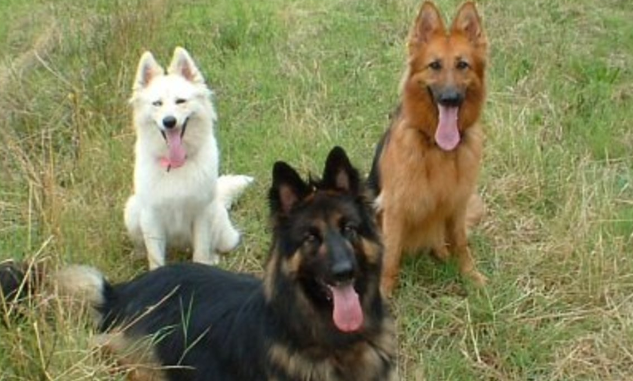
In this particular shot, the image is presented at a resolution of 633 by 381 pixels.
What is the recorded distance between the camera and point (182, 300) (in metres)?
3.97

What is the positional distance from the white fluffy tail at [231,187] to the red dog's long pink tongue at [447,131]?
4.66 ft

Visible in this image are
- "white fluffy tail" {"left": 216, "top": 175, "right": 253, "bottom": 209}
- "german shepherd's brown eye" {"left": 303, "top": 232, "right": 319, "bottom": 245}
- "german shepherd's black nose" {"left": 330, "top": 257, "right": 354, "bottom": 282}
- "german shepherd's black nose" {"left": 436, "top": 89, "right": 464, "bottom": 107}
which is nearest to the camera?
"german shepherd's black nose" {"left": 330, "top": 257, "right": 354, "bottom": 282}

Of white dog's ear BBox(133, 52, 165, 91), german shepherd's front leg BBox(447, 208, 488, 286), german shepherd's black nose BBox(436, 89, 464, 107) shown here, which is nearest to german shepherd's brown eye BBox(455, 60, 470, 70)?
german shepherd's black nose BBox(436, 89, 464, 107)

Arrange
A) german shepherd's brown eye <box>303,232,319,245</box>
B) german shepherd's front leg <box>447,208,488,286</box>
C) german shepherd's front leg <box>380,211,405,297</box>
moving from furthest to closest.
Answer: german shepherd's front leg <box>447,208,488,286</box>, german shepherd's front leg <box>380,211,405,297</box>, german shepherd's brown eye <box>303,232,319,245</box>

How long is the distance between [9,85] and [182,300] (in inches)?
145

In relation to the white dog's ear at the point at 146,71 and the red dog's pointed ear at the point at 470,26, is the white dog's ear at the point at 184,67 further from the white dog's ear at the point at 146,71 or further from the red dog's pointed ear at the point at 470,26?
the red dog's pointed ear at the point at 470,26

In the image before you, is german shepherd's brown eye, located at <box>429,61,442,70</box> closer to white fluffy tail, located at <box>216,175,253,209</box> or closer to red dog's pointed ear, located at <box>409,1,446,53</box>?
red dog's pointed ear, located at <box>409,1,446,53</box>

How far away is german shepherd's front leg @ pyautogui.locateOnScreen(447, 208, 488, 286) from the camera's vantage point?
16.2 feet

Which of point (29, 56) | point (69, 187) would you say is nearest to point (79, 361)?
point (69, 187)

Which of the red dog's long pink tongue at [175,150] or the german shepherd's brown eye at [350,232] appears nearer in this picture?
the german shepherd's brown eye at [350,232]

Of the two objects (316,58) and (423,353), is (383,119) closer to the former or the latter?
(316,58)

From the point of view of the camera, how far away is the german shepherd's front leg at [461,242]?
494 centimetres

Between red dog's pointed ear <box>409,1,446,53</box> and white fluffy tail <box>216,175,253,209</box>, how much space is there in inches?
57.5

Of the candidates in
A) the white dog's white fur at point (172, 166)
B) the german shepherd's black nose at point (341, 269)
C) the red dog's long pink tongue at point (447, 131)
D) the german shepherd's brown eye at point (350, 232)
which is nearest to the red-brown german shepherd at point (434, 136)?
the red dog's long pink tongue at point (447, 131)
